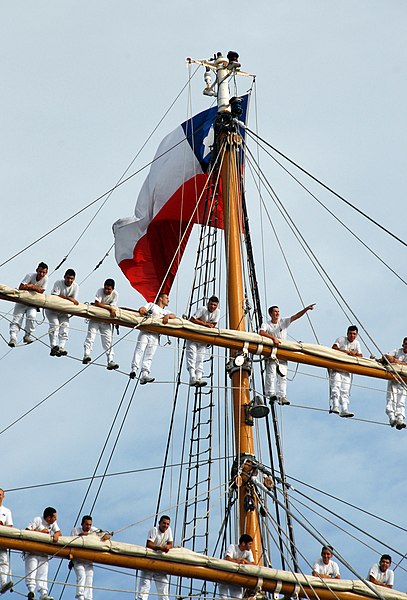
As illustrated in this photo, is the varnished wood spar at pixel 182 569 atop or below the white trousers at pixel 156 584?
atop

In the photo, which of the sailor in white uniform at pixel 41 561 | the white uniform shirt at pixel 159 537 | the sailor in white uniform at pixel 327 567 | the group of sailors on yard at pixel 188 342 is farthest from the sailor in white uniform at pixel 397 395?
the sailor in white uniform at pixel 41 561

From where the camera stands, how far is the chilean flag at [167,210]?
2778 cm

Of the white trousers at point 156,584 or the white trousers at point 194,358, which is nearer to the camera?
the white trousers at point 156,584

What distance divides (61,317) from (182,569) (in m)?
3.91

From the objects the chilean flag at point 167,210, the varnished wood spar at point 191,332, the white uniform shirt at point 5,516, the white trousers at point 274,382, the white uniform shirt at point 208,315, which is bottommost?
the white uniform shirt at point 5,516

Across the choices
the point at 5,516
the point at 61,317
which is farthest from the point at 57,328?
the point at 5,516

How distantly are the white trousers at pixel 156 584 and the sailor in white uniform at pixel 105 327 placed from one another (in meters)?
3.01

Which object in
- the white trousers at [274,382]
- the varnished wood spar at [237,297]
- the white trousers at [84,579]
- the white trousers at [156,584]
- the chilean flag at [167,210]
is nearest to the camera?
the white trousers at [84,579]

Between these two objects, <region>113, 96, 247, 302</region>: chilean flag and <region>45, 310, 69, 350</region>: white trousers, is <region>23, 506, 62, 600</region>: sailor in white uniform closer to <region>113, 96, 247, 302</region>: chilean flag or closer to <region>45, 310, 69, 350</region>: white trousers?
<region>45, 310, 69, 350</region>: white trousers

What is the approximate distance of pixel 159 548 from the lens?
2097 centimetres

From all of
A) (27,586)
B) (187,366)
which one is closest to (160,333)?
(187,366)

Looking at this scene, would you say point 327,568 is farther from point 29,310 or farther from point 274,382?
point 29,310

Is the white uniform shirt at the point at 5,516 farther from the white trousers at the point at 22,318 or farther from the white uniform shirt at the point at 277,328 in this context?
the white uniform shirt at the point at 277,328

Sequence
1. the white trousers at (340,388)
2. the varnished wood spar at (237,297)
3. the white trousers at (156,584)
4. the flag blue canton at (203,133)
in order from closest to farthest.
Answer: the white trousers at (156,584) → the varnished wood spar at (237,297) → the white trousers at (340,388) → the flag blue canton at (203,133)
